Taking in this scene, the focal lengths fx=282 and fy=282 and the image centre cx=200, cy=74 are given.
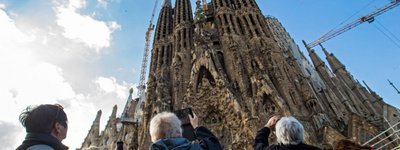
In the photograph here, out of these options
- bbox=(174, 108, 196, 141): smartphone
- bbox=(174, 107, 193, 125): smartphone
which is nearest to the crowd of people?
bbox=(174, 108, 196, 141): smartphone

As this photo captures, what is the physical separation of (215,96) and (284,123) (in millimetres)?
16344

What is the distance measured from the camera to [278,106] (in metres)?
16.3

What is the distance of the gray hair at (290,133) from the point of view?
2635 mm

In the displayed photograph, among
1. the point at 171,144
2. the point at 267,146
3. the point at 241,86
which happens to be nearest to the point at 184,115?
the point at 171,144

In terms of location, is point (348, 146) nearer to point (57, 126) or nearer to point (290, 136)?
point (290, 136)

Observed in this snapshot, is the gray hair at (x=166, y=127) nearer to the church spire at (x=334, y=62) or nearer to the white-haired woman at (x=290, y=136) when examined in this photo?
the white-haired woman at (x=290, y=136)

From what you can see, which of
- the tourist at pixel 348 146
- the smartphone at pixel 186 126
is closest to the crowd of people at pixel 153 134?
the smartphone at pixel 186 126

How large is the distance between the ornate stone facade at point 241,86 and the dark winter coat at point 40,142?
44.0 ft

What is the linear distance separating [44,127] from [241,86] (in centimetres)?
1685

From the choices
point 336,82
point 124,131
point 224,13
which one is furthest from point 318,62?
point 124,131

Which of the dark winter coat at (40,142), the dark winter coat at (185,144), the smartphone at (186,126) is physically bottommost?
the dark winter coat at (185,144)

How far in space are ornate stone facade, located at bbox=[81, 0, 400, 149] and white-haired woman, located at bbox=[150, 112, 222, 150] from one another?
1267 cm

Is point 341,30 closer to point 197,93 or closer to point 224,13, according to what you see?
point 224,13

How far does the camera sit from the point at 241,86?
18.6m
